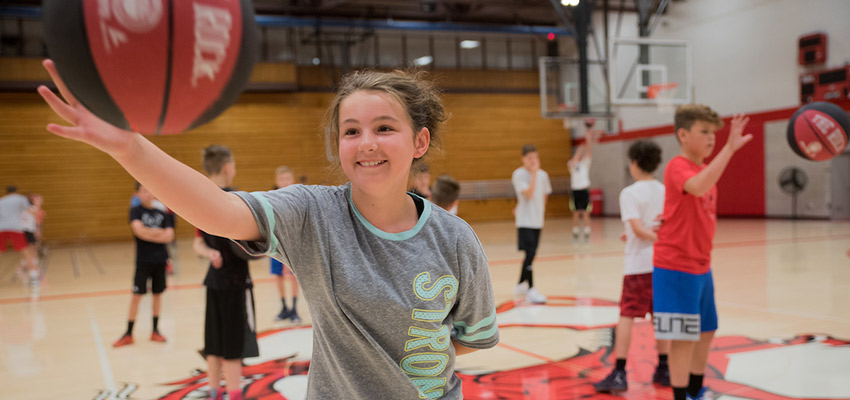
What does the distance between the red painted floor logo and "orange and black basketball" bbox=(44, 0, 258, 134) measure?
3201 millimetres

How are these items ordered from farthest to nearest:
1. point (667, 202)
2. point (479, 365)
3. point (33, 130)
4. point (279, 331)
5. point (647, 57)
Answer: point (33, 130) → point (647, 57) → point (279, 331) → point (479, 365) → point (667, 202)

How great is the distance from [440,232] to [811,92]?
16.8m

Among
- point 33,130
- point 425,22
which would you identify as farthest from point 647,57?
point 33,130

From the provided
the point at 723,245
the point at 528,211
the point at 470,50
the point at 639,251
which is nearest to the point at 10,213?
the point at 528,211

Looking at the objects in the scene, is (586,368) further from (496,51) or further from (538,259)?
(496,51)

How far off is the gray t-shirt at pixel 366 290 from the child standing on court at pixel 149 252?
15.4ft

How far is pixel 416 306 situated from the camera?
1490 mm

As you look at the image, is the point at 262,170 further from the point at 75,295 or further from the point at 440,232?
the point at 440,232

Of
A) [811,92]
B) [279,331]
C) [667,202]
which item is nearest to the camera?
[667,202]

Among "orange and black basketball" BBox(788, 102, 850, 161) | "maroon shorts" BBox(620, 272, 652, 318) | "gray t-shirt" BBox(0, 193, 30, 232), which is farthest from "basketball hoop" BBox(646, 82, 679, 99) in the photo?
"gray t-shirt" BBox(0, 193, 30, 232)

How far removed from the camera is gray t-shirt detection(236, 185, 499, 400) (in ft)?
4.75

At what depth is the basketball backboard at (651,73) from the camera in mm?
13797

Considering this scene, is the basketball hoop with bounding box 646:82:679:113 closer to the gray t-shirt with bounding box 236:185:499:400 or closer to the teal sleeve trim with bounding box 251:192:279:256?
the gray t-shirt with bounding box 236:185:499:400

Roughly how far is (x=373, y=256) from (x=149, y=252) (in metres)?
5.10
